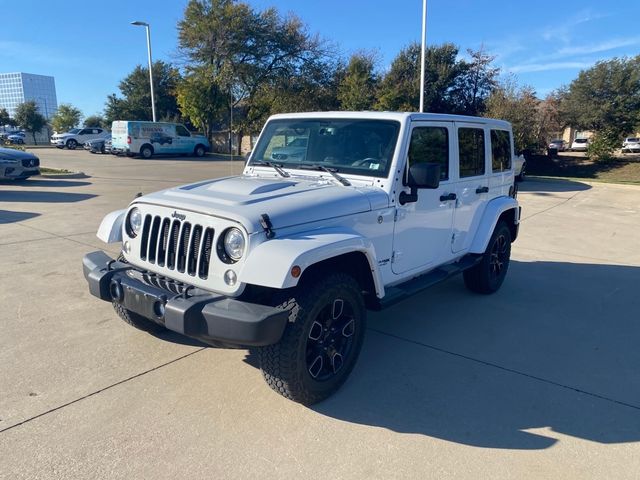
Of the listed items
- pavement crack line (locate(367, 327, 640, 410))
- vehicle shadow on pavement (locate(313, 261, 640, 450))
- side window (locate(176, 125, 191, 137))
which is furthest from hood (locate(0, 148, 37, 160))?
side window (locate(176, 125, 191, 137))

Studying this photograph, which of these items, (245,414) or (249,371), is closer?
(245,414)

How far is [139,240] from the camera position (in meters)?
3.38

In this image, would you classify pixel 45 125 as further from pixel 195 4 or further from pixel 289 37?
pixel 289 37

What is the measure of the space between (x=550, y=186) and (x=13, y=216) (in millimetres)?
17055

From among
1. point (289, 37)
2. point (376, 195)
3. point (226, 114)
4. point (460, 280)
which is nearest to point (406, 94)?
point (289, 37)

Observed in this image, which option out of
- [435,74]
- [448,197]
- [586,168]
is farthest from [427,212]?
[435,74]

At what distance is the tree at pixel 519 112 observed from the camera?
2138 centimetres

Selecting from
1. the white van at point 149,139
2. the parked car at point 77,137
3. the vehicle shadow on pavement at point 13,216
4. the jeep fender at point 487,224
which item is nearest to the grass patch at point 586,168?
the jeep fender at point 487,224

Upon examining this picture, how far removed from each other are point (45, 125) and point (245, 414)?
5708 centimetres

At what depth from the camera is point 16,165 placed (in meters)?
13.3

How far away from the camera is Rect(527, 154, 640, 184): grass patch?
21000 mm

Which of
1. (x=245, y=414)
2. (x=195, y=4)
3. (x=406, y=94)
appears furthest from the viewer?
(x=195, y=4)

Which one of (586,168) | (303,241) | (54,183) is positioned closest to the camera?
(303,241)

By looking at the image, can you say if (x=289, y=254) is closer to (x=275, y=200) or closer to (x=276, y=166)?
(x=275, y=200)
